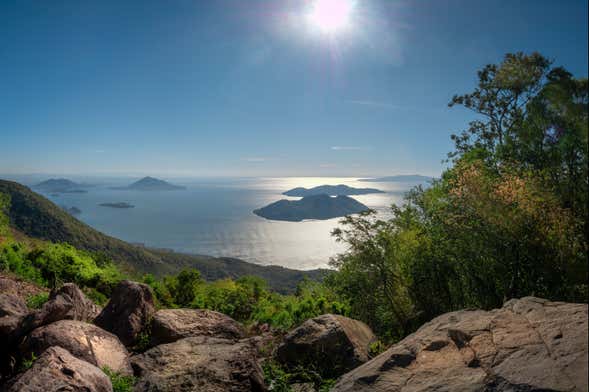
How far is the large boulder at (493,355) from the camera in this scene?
3002mm

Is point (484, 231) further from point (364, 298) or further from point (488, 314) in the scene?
point (364, 298)

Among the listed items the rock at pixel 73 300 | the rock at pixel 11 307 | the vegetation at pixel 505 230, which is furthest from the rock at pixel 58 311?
the vegetation at pixel 505 230

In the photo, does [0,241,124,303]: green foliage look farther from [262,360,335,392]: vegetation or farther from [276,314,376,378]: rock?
[276,314,376,378]: rock

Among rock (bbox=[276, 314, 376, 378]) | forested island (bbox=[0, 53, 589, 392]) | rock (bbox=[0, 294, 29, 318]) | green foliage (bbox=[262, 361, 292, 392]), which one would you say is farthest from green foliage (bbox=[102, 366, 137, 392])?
rock (bbox=[276, 314, 376, 378])

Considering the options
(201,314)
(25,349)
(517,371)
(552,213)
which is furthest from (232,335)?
(552,213)

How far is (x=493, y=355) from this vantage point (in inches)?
153

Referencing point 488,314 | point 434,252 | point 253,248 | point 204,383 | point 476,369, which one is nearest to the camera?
point 476,369

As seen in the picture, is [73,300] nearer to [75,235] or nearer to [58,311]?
[58,311]

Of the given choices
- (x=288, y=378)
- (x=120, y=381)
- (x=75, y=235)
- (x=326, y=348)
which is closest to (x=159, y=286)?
(x=120, y=381)

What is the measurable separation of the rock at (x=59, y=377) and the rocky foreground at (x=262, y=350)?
0.02 m

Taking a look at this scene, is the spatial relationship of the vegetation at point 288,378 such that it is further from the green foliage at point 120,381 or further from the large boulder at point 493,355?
the green foliage at point 120,381

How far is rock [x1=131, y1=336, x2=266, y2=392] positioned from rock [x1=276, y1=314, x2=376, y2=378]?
1125mm

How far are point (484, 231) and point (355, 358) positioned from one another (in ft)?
15.5

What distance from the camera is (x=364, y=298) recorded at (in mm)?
12766
